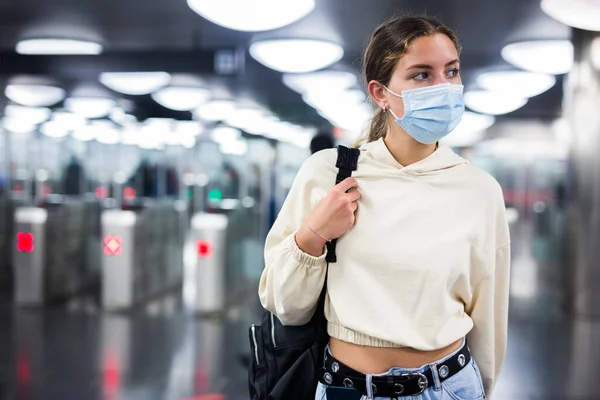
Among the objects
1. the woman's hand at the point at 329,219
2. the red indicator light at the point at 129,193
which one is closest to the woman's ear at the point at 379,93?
the woman's hand at the point at 329,219

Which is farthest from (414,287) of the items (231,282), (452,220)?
(231,282)

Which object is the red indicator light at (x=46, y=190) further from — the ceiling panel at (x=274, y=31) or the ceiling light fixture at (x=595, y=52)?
the ceiling light fixture at (x=595, y=52)

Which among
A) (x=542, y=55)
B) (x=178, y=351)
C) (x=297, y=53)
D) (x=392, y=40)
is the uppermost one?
(x=542, y=55)

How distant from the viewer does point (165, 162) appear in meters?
8.28

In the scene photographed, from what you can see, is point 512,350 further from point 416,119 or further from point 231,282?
point 416,119

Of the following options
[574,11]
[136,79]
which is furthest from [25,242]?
[574,11]

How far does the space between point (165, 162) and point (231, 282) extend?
9.33 feet

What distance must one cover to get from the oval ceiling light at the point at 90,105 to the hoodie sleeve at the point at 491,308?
22.3 ft

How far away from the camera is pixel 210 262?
5.94 meters

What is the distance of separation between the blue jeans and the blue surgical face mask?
459 mm

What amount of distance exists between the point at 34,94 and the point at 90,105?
76 cm

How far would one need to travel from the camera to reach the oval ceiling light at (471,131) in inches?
220

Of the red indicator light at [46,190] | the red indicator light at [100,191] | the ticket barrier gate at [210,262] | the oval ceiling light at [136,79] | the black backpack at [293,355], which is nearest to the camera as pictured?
the black backpack at [293,355]

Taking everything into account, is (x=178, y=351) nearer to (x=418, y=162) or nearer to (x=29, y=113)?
(x=418, y=162)
